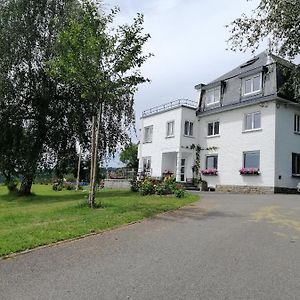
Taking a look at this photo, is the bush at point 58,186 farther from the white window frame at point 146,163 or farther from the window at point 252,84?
the window at point 252,84

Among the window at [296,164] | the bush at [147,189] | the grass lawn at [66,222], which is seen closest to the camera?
the grass lawn at [66,222]

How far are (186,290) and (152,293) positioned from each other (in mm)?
516

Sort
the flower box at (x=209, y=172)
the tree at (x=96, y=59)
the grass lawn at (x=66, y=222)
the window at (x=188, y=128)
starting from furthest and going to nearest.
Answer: the window at (x=188, y=128) → the flower box at (x=209, y=172) → the tree at (x=96, y=59) → the grass lawn at (x=66, y=222)

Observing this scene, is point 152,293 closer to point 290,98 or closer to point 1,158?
point 1,158

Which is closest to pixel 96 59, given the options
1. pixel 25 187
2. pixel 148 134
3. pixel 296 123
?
pixel 25 187

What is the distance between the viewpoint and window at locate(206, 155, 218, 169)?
116ft

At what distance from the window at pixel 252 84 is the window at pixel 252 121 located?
1.77 metres

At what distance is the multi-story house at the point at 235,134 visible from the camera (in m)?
30.5

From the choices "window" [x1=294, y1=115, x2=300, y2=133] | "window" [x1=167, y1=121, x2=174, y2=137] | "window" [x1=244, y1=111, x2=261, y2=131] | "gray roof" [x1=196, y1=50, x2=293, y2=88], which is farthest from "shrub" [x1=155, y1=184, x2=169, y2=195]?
"window" [x1=167, y1=121, x2=174, y2=137]

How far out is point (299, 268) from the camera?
782 cm

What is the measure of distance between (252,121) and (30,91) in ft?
52.3

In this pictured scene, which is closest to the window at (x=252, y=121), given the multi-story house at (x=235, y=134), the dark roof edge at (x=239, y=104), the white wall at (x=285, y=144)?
the multi-story house at (x=235, y=134)

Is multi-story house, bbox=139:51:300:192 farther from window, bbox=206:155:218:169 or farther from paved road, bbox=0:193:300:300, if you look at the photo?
paved road, bbox=0:193:300:300

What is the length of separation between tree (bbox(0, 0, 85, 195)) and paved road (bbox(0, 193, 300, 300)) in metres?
15.9
